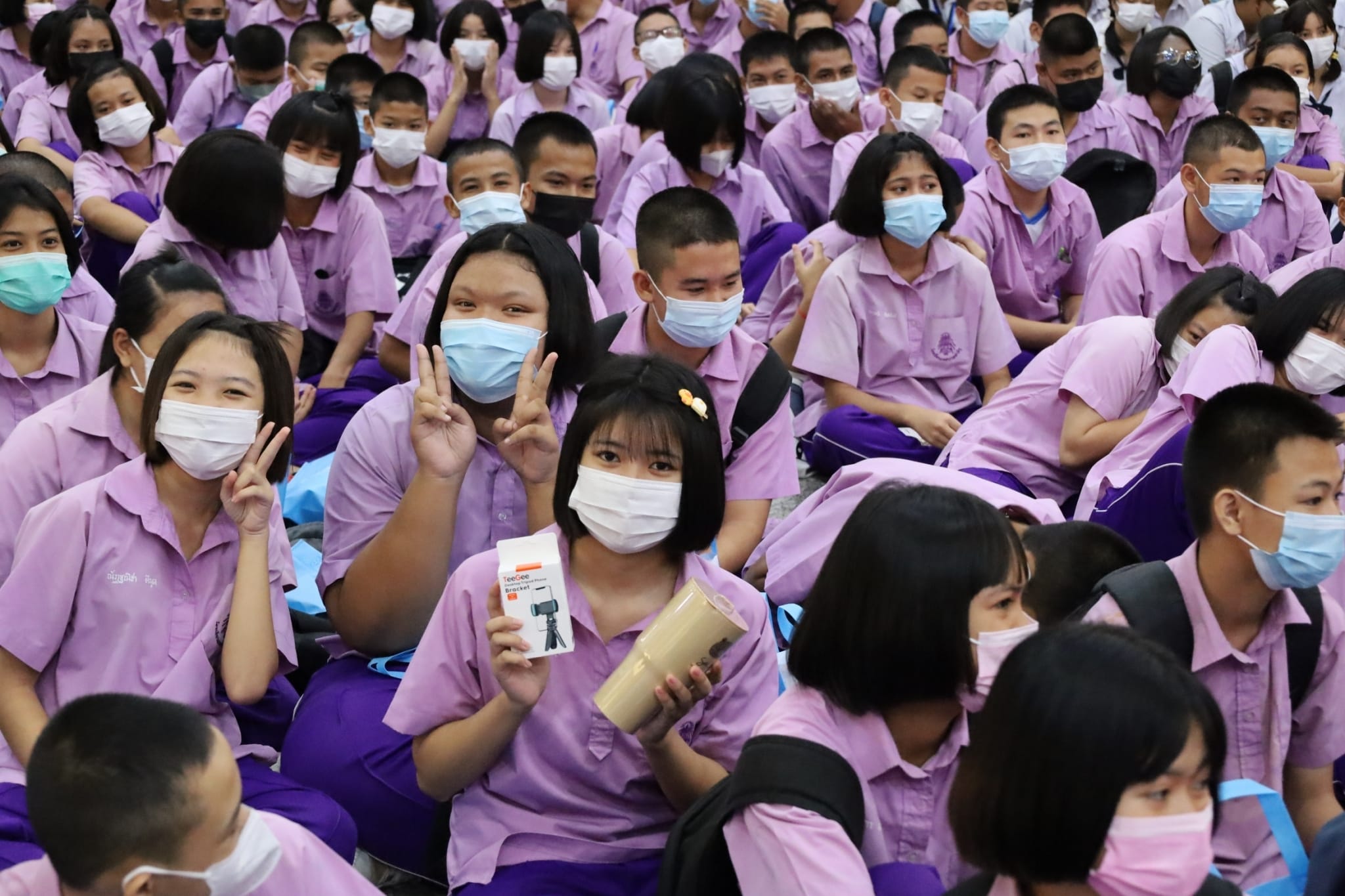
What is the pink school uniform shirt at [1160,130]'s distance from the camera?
6.85 metres

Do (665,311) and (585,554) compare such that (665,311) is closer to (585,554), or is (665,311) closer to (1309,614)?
(585,554)

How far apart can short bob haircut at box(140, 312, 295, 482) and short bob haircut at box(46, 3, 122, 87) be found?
14.8 ft

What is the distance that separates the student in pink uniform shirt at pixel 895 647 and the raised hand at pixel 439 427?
0.89m

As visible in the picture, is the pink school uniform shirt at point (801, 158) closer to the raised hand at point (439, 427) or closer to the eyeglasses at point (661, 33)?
the eyeglasses at point (661, 33)

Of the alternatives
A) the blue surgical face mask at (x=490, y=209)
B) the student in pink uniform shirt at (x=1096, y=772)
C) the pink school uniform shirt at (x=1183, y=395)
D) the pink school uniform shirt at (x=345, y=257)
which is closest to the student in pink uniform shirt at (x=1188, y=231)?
the pink school uniform shirt at (x=1183, y=395)

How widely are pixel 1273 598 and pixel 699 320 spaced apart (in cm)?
152

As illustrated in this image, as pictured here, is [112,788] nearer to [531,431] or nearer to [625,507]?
[625,507]

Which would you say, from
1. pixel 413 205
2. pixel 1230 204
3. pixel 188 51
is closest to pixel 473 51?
pixel 188 51

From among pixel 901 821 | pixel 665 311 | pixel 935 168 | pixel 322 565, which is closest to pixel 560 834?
pixel 901 821

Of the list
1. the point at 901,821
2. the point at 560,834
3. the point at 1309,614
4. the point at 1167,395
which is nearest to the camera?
the point at 901,821

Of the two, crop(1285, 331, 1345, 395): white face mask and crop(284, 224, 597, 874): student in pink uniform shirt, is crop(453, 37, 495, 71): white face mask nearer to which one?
crop(284, 224, 597, 874): student in pink uniform shirt

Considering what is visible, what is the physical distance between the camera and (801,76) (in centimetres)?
661

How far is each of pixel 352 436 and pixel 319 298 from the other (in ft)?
7.22

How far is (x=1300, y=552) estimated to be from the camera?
2486mm
